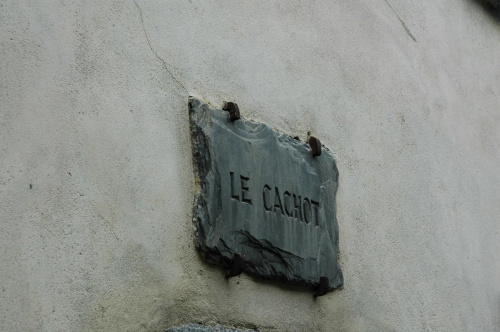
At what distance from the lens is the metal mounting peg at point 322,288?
2768 millimetres

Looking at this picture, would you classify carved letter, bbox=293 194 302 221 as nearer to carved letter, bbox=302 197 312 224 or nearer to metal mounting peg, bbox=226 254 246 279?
carved letter, bbox=302 197 312 224

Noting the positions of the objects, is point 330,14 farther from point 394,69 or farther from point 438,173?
point 438,173

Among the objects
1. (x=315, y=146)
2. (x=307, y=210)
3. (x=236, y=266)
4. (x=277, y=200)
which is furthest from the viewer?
(x=315, y=146)

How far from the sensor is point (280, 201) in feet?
8.87

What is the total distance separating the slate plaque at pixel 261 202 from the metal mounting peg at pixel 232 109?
0.06 ft

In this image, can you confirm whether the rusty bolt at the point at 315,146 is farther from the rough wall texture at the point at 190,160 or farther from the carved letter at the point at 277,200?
the carved letter at the point at 277,200

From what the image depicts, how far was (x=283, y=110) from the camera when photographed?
9.62 ft

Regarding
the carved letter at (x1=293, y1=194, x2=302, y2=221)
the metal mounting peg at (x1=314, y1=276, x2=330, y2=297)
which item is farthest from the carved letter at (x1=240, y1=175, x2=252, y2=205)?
the metal mounting peg at (x1=314, y1=276, x2=330, y2=297)

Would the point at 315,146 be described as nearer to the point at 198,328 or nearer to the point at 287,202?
the point at 287,202

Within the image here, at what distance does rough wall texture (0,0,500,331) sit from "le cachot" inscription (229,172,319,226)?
0.17 m

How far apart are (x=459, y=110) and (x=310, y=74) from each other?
3.82 ft

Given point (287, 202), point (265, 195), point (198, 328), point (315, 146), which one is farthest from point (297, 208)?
point (198, 328)

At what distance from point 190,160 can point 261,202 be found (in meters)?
0.29

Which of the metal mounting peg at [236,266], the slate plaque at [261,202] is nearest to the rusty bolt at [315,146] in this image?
the slate plaque at [261,202]
